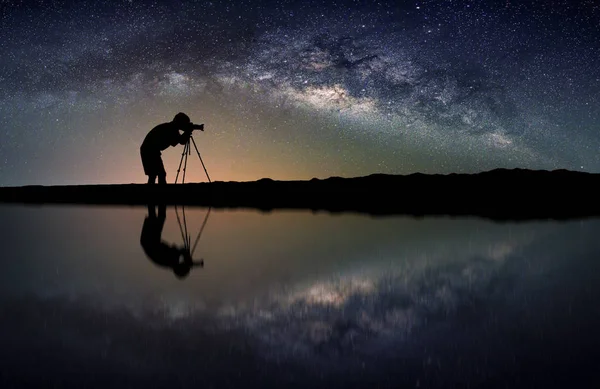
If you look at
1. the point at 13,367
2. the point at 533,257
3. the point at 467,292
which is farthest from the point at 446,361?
the point at 533,257

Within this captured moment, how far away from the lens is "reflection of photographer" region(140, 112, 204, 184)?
33.1ft

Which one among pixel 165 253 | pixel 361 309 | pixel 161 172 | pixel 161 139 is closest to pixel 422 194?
pixel 165 253

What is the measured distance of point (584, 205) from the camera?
708 centimetres

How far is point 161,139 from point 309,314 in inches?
357

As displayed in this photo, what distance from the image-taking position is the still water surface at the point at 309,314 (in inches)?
51.9

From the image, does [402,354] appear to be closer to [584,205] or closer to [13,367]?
[13,367]

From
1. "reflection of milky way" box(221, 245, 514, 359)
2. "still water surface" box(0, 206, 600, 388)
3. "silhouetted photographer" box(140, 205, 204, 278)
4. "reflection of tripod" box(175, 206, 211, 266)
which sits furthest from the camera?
"reflection of tripod" box(175, 206, 211, 266)

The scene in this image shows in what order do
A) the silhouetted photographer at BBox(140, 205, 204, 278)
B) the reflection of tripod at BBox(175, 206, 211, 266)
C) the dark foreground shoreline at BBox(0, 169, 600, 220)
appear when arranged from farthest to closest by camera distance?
the dark foreground shoreline at BBox(0, 169, 600, 220)
the reflection of tripod at BBox(175, 206, 211, 266)
the silhouetted photographer at BBox(140, 205, 204, 278)

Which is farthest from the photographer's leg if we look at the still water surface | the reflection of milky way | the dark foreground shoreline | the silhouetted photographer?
the reflection of milky way

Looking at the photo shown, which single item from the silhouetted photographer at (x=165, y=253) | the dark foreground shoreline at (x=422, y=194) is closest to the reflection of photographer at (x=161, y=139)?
the dark foreground shoreline at (x=422, y=194)

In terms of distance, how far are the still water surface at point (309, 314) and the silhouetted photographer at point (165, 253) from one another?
60 millimetres

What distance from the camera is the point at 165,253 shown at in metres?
3.31

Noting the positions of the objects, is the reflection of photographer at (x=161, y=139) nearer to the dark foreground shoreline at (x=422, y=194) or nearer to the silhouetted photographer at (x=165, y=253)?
the dark foreground shoreline at (x=422, y=194)

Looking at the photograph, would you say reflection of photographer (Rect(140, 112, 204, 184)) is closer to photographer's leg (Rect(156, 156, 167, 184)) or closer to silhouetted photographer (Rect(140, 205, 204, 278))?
photographer's leg (Rect(156, 156, 167, 184))
